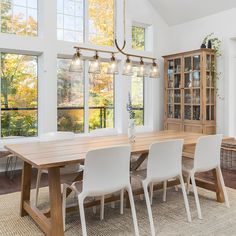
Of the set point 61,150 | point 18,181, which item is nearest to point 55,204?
point 61,150

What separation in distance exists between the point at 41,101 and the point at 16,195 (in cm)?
204

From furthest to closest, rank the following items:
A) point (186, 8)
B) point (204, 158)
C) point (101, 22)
Answer: point (186, 8) → point (101, 22) → point (204, 158)

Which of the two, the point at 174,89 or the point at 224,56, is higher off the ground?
the point at 224,56

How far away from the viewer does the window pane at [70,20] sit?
5469 millimetres

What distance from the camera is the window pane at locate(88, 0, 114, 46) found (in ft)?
19.2

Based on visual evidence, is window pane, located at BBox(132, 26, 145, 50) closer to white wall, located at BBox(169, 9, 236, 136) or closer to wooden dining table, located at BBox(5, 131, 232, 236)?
white wall, located at BBox(169, 9, 236, 136)

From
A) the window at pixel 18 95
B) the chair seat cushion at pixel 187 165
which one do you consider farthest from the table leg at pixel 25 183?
the window at pixel 18 95

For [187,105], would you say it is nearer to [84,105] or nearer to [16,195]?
[84,105]

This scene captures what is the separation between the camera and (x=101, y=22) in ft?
19.6

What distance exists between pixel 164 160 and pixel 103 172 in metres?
0.71

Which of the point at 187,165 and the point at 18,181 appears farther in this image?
the point at 18,181

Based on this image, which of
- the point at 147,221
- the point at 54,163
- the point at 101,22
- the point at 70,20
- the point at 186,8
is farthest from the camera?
the point at 186,8

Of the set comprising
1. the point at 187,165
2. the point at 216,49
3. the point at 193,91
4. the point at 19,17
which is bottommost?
the point at 187,165

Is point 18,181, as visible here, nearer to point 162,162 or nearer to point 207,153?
point 162,162
